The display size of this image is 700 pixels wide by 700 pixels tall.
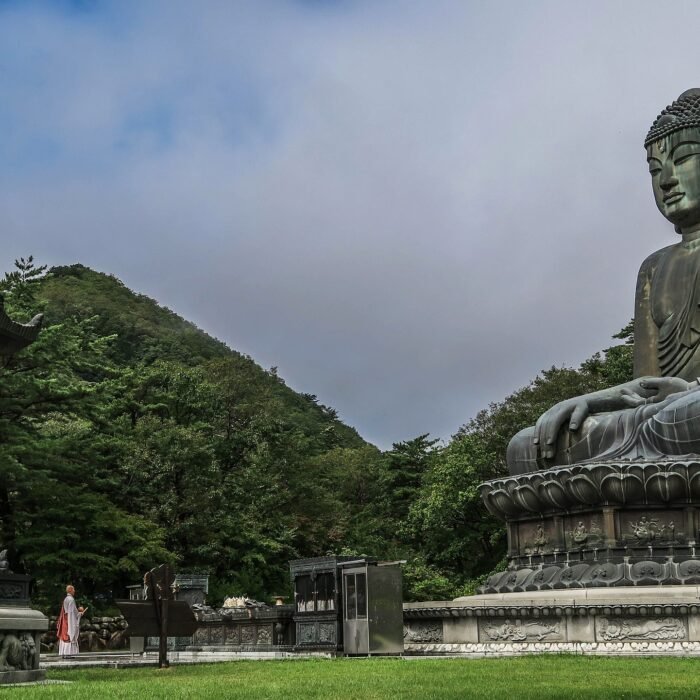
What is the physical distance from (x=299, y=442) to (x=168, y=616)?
75.9 ft

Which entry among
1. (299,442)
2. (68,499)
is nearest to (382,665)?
(68,499)

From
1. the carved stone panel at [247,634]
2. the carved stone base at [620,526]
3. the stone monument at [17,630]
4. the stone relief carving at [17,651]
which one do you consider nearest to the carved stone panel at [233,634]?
the carved stone panel at [247,634]

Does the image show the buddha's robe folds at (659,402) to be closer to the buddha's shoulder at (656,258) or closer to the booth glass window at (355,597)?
the buddha's shoulder at (656,258)

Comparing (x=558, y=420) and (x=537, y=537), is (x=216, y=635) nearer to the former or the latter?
(x=537, y=537)

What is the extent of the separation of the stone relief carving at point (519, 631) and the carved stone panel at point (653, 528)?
1943 mm

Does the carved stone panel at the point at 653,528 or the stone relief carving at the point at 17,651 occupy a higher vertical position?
the carved stone panel at the point at 653,528

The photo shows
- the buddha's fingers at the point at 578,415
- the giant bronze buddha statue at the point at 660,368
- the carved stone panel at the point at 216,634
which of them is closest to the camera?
the giant bronze buddha statue at the point at 660,368

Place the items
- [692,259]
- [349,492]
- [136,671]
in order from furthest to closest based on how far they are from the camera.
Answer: [349,492], [692,259], [136,671]

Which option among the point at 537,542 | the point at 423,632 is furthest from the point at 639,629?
the point at 537,542

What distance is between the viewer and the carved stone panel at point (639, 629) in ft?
33.3

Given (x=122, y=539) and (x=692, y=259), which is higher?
(x=692, y=259)

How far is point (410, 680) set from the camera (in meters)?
7.52

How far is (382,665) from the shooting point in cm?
930

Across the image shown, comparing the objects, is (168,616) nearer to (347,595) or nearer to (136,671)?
(136,671)
